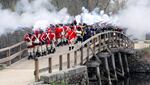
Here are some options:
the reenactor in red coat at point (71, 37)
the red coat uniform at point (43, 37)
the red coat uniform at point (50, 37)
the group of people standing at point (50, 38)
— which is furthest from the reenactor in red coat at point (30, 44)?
the reenactor in red coat at point (71, 37)

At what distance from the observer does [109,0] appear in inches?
2344

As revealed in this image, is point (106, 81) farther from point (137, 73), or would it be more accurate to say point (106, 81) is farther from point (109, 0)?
point (109, 0)

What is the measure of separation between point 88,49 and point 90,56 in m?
1.11

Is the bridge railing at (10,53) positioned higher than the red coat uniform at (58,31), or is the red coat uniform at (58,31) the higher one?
the red coat uniform at (58,31)

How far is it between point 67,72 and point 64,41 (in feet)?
30.1

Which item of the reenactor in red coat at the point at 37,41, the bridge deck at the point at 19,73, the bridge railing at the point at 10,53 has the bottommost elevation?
the bridge deck at the point at 19,73

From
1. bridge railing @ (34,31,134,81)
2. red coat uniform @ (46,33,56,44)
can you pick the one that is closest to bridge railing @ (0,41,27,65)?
red coat uniform @ (46,33,56,44)

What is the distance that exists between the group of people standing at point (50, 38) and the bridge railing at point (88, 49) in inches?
36.4

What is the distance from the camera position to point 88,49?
83.4ft

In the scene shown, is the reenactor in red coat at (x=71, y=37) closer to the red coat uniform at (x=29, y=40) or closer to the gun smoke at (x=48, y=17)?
the gun smoke at (x=48, y=17)

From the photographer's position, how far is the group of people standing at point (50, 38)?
86.6 feet

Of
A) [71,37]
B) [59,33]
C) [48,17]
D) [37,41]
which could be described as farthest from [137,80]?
[37,41]

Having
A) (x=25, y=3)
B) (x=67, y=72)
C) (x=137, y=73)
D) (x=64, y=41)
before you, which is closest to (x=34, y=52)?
(x=64, y=41)

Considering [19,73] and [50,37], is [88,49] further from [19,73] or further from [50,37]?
[19,73]
